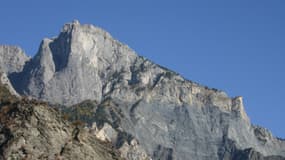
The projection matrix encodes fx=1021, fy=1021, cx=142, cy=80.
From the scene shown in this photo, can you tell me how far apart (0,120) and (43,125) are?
4217 mm

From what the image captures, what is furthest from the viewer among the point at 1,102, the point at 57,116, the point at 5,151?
the point at 1,102

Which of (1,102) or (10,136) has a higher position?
(1,102)

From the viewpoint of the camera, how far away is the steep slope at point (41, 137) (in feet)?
307

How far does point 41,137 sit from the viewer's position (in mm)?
94938

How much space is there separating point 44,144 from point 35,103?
596cm

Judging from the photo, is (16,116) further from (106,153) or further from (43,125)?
(106,153)

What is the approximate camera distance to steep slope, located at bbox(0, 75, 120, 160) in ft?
307

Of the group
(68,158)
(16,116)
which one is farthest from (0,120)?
(68,158)

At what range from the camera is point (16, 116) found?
97688 mm

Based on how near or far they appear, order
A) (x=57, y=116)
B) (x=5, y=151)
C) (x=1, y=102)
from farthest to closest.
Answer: (x=1, y=102), (x=57, y=116), (x=5, y=151)

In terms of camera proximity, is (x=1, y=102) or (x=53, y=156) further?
(x=1, y=102)

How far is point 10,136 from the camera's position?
310 ft

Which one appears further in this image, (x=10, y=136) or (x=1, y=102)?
(x=1, y=102)

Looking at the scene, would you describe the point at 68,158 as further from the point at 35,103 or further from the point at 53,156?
the point at 35,103
